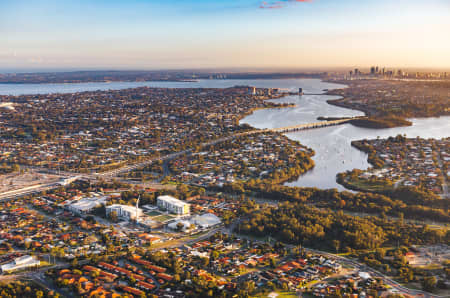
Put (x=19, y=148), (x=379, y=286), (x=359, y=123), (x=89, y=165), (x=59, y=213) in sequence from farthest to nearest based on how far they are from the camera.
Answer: (x=359, y=123) < (x=19, y=148) < (x=89, y=165) < (x=59, y=213) < (x=379, y=286)

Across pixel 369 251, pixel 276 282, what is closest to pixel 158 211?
pixel 276 282

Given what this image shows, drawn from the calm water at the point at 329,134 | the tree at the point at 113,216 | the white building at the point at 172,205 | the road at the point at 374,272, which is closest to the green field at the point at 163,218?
the white building at the point at 172,205

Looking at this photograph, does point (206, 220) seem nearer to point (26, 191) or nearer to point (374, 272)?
point (374, 272)

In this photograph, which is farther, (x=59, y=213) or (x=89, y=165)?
(x=89, y=165)

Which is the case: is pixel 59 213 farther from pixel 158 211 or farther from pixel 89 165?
pixel 89 165

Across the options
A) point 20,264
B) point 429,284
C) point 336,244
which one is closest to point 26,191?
point 20,264

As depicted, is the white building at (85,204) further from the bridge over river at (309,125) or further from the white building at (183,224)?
the bridge over river at (309,125)

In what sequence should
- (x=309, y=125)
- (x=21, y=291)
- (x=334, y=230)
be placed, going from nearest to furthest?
1. (x=21, y=291)
2. (x=334, y=230)
3. (x=309, y=125)
